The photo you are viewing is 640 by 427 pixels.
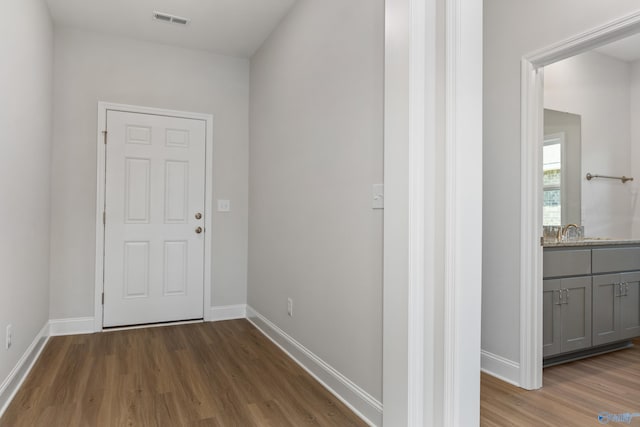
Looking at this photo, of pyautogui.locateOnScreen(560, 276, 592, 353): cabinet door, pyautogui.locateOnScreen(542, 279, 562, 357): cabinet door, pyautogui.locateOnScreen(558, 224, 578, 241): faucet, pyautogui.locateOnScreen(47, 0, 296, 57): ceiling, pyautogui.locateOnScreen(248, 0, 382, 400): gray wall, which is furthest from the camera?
pyautogui.locateOnScreen(558, 224, 578, 241): faucet

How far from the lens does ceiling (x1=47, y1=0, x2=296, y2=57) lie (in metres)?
3.14

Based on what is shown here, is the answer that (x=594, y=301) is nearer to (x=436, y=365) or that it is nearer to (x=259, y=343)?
(x=436, y=365)

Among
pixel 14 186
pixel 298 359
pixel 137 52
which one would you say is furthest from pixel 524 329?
pixel 137 52

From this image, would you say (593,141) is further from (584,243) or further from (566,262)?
(566,262)

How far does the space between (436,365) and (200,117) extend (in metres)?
3.28

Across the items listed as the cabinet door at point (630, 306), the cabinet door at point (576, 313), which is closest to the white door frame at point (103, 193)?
the cabinet door at point (576, 313)

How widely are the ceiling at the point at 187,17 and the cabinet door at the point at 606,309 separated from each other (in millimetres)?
3236

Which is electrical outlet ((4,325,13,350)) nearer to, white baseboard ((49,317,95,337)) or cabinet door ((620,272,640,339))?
white baseboard ((49,317,95,337))

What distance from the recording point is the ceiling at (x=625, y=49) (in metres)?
3.82

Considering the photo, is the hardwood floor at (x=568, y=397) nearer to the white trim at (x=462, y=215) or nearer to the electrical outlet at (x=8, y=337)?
the white trim at (x=462, y=215)

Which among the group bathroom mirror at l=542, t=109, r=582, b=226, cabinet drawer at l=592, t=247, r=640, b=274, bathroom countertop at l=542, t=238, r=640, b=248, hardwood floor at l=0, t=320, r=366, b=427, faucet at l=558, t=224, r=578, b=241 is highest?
bathroom mirror at l=542, t=109, r=582, b=226

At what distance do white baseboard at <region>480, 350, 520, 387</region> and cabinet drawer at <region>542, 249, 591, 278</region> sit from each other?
651 mm

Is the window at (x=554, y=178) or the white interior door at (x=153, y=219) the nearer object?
the white interior door at (x=153, y=219)

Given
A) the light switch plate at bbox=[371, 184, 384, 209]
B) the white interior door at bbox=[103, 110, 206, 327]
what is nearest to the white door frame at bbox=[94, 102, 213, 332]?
the white interior door at bbox=[103, 110, 206, 327]
